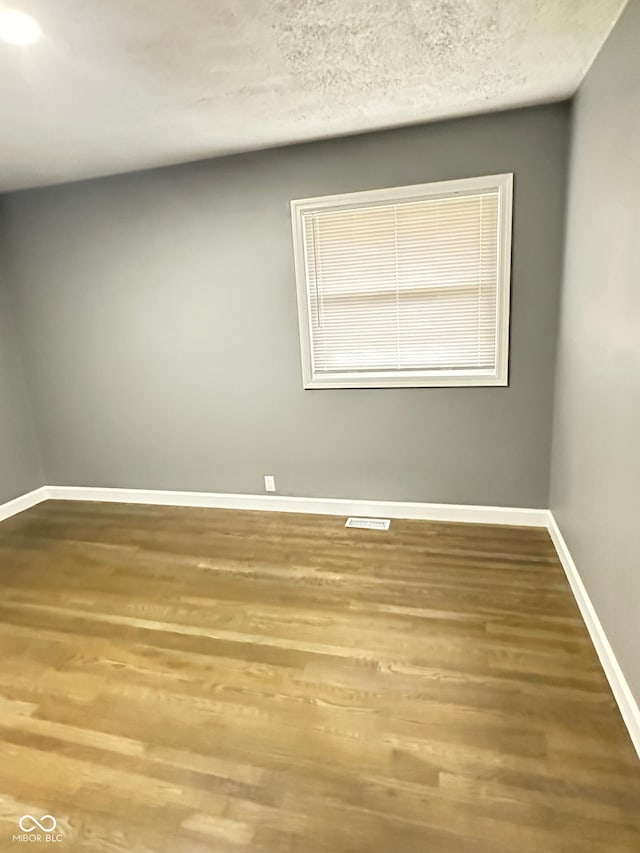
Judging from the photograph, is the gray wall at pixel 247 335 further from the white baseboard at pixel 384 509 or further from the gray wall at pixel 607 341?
the gray wall at pixel 607 341

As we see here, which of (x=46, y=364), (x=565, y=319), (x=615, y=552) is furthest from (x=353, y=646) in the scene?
(x=46, y=364)

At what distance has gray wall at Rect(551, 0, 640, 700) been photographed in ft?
5.71

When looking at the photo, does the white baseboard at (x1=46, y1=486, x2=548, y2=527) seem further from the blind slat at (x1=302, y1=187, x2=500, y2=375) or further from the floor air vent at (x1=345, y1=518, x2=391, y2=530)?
the blind slat at (x1=302, y1=187, x2=500, y2=375)

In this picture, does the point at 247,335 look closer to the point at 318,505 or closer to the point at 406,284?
the point at 406,284

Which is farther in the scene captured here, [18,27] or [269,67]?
[269,67]

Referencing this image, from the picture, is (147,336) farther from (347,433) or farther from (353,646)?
(353,646)

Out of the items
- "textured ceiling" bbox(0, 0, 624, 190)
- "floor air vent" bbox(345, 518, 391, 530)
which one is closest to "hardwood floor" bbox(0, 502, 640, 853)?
"floor air vent" bbox(345, 518, 391, 530)

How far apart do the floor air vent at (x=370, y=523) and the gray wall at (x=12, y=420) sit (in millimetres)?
2865

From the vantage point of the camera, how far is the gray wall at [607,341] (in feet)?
5.71

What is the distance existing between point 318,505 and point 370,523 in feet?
1.42

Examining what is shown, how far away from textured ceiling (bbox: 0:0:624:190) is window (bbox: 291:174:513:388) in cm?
46

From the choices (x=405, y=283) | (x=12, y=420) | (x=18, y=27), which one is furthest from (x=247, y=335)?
(x=12, y=420)

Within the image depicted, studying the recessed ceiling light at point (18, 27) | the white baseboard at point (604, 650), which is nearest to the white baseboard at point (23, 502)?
the recessed ceiling light at point (18, 27)

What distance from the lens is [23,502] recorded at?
4.26 m
